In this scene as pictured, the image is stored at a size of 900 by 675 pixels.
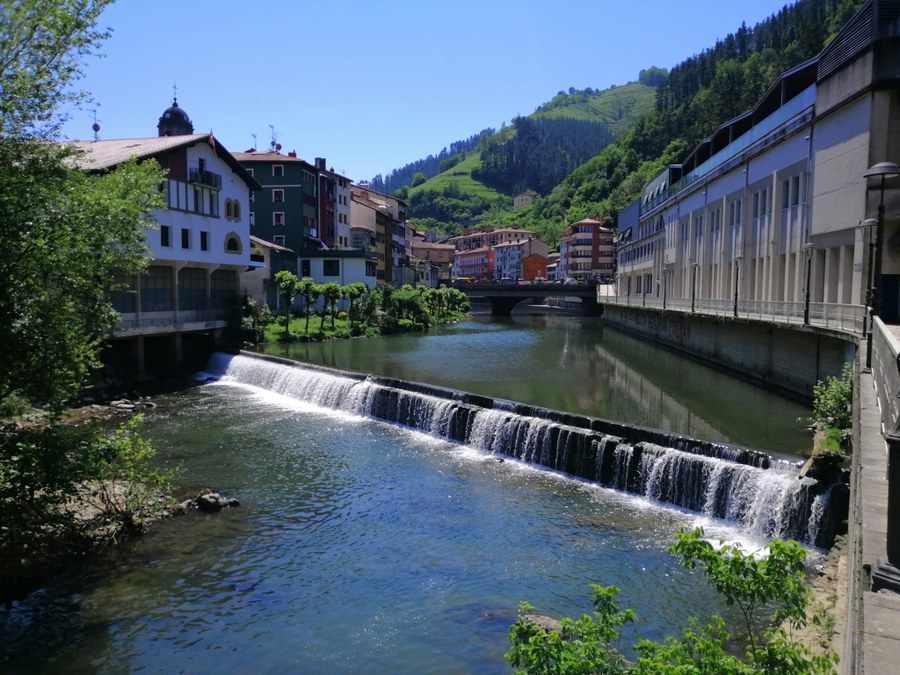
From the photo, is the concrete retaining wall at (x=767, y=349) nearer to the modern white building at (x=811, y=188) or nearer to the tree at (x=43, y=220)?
the modern white building at (x=811, y=188)

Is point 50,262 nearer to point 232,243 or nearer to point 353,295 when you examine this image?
point 232,243

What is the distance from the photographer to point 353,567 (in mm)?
13906

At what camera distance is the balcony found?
134ft

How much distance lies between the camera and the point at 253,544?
15.0 metres

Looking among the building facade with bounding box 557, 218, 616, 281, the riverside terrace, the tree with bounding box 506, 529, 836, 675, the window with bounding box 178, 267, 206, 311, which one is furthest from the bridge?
the tree with bounding box 506, 529, 836, 675

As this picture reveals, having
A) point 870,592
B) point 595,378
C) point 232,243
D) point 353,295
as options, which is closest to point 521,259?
point 353,295

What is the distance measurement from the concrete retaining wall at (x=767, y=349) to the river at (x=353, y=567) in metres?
3.82

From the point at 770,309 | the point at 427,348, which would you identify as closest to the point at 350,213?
the point at 427,348

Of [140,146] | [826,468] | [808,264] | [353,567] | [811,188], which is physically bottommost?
[353,567]

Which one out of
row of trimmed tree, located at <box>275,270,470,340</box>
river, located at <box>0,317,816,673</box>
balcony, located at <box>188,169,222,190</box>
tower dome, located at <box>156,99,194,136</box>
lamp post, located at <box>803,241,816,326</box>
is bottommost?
river, located at <box>0,317,816,673</box>

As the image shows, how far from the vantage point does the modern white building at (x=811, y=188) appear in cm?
2285

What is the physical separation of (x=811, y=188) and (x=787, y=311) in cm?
536

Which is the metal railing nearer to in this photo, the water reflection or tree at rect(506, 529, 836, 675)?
the water reflection

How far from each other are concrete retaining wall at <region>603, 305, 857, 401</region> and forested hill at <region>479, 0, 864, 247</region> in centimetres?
7729
